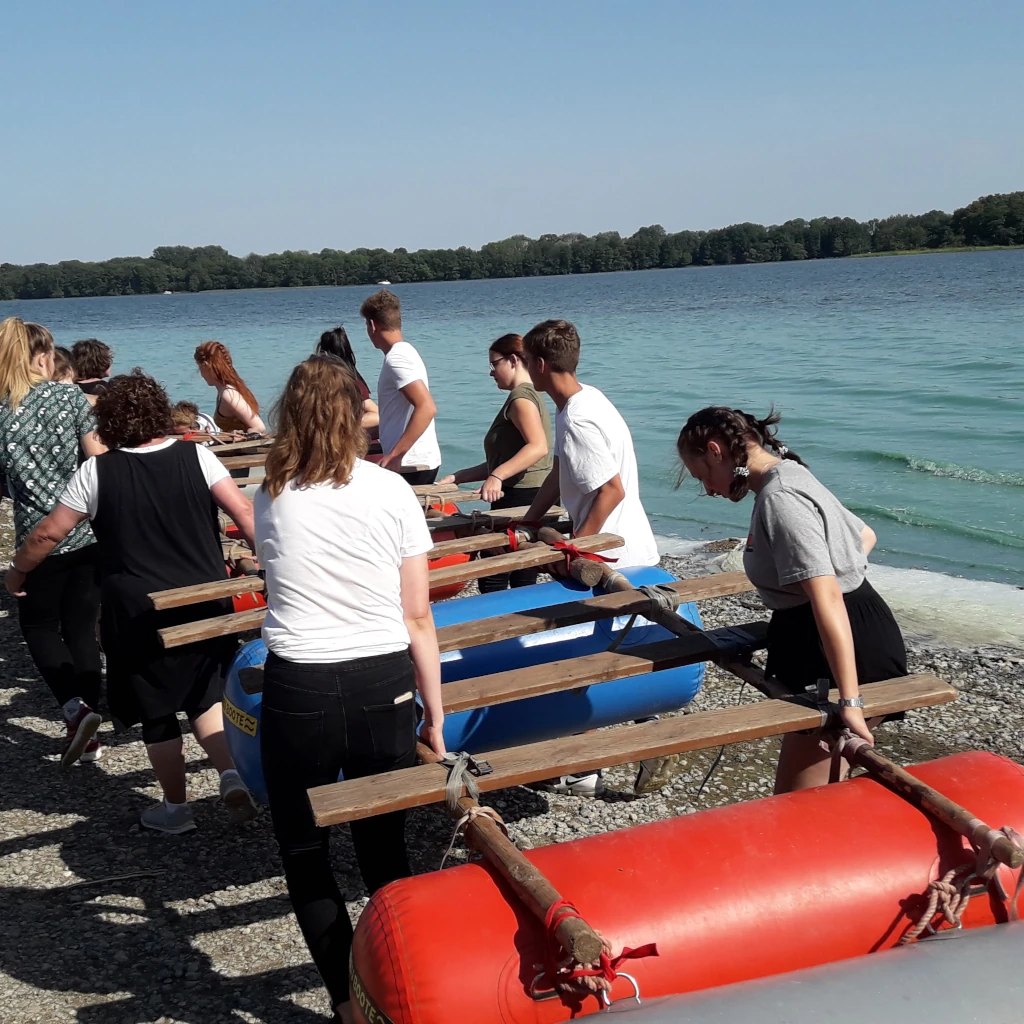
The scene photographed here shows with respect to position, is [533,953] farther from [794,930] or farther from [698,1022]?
[794,930]

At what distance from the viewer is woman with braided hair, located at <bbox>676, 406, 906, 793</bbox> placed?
10.7ft

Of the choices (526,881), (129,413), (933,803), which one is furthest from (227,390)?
(933,803)

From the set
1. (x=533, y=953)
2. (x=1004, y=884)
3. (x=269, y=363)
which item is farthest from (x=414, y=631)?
(x=269, y=363)

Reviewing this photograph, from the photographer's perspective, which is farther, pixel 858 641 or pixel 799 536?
pixel 858 641

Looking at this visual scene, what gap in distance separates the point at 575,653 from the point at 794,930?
2.15 meters

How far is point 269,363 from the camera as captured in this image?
3784 cm

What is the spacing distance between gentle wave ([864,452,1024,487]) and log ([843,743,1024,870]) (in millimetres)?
13428

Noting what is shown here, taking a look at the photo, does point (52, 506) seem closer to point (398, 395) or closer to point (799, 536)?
point (398, 395)

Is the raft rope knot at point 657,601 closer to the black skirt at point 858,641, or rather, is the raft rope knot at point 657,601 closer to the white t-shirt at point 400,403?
the black skirt at point 858,641

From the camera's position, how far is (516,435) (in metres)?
6.16

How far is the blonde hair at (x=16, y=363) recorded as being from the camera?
5328mm

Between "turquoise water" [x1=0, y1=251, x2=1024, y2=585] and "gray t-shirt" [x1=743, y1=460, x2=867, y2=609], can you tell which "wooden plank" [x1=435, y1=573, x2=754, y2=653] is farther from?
"gray t-shirt" [x1=743, y1=460, x2=867, y2=609]

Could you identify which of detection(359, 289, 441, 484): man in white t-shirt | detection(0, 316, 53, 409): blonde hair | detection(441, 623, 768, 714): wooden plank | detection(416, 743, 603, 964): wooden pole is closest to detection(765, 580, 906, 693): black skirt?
detection(441, 623, 768, 714): wooden plank

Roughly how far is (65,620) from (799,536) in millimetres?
3863
